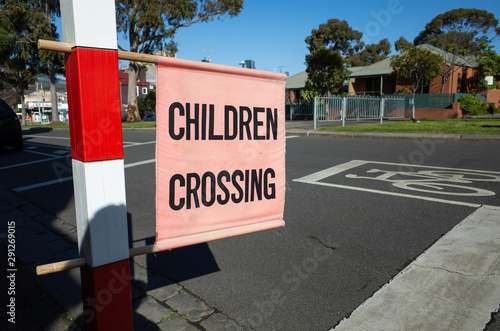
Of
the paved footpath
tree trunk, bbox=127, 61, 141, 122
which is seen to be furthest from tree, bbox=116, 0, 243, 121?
the paved footpath

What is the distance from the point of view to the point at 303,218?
182 inches

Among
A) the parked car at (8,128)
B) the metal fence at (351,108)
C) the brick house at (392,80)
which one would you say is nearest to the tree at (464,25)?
the brick house at (392,80)

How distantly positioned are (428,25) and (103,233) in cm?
6666

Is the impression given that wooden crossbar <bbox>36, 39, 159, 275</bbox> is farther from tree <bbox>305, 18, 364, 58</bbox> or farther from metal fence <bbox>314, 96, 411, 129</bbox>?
tree <bbox>305, 18, 364, 58</bbox>

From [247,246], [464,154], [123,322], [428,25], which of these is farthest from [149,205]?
[428,25]

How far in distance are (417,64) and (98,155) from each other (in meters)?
30.5

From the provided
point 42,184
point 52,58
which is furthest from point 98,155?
point 52,58

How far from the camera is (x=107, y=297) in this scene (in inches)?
69.8

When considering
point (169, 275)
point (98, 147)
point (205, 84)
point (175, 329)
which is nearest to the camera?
point (98, 147)

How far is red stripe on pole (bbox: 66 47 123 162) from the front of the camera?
1.62 metres

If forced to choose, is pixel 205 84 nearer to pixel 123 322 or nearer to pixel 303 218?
pixel 123 322

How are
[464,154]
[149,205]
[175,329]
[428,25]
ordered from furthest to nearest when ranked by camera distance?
[428,25] < [464,154] < [149,205] < [175,329]

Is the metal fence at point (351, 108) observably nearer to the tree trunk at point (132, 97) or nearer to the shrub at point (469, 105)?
the shrub at point (469, 105)

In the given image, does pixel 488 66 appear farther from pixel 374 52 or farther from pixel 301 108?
pixel 374 52
